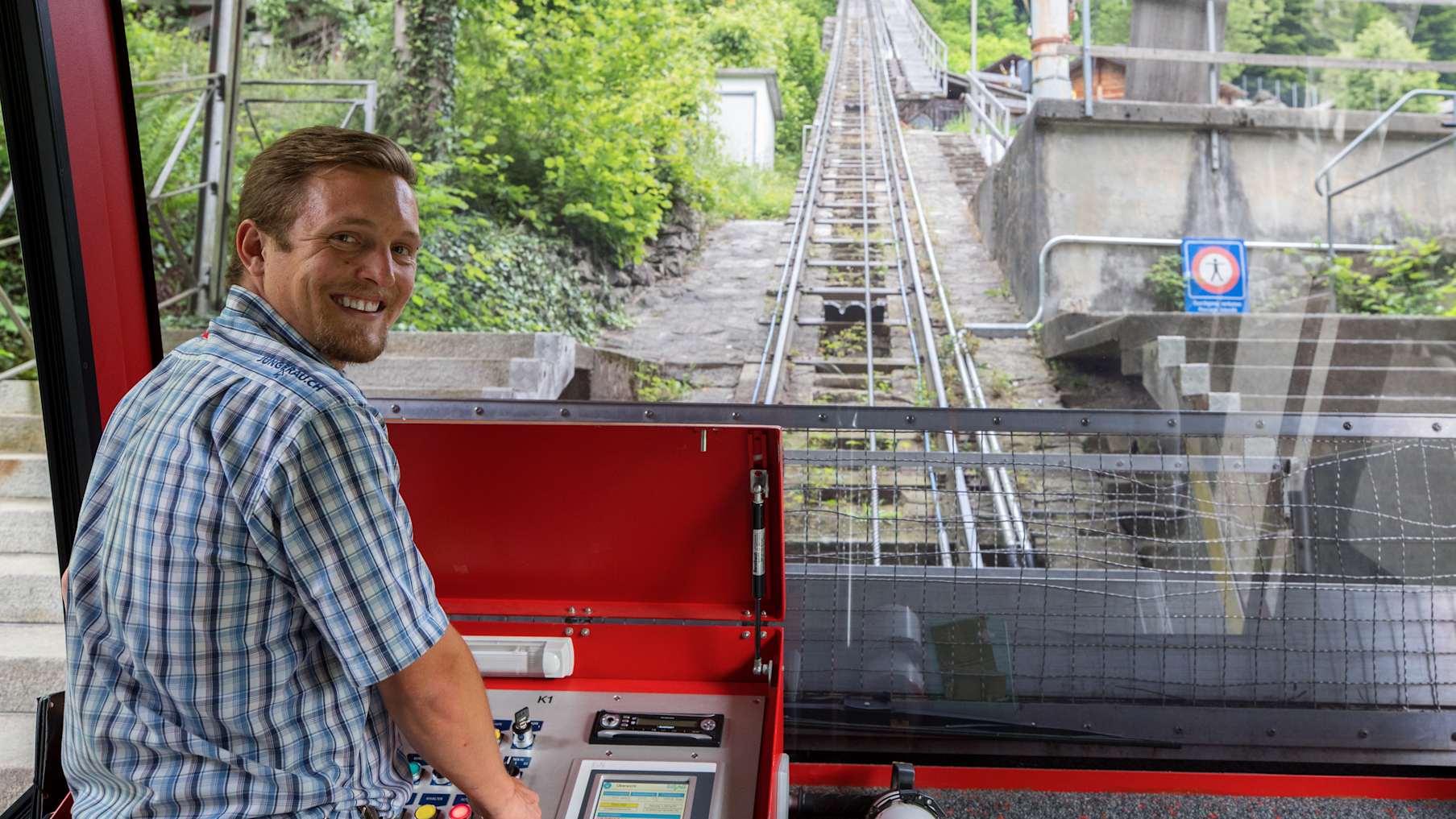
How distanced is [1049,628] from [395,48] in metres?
2.95

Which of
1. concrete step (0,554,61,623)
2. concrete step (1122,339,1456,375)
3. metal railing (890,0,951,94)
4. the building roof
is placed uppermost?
metal railing (890,0,951,94)

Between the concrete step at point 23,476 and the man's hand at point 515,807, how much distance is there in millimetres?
2636

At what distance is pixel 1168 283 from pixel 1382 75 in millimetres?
866

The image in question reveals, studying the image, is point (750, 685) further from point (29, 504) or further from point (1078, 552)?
point (29, 504)

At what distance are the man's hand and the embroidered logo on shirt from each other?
0.58m

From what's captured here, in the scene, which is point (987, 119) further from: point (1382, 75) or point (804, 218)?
point (1382, 75)

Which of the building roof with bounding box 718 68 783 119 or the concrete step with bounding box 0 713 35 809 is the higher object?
the building roof with bounding box 718 68 783 119

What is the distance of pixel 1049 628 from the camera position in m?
2.62

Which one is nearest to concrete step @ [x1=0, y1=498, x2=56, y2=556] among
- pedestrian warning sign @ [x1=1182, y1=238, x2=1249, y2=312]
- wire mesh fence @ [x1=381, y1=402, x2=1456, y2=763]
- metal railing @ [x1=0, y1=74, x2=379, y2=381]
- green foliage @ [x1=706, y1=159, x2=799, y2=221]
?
metal railing @ [x1=0, y1=74, x2=379, y2=381]

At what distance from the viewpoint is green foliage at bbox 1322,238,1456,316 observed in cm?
303

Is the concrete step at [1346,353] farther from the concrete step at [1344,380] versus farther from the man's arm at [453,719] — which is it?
the man's arm at [453,719]

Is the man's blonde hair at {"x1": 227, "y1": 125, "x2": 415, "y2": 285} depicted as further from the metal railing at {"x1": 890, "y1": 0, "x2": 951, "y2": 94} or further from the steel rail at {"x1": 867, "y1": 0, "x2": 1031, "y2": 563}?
the metal railing at {"x1": 890, "y1": 0, "x2": 951, "y2": 94}

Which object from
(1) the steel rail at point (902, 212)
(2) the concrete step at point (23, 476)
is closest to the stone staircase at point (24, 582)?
(2) the concrete step at point (23, 476)

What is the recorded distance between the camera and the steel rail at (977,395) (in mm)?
2719
